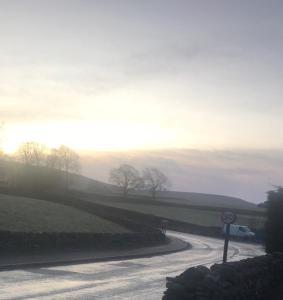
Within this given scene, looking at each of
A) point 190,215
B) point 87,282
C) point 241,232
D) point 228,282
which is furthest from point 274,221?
point 190,215

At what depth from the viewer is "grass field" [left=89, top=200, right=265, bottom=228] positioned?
86.1 m

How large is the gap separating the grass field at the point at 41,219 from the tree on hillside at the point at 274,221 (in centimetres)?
1218

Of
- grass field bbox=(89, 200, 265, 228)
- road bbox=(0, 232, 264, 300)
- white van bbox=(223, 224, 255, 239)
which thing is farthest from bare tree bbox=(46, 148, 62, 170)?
road bbox=(0, 232, 264, 300)

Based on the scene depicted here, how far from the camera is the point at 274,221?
81.4ft

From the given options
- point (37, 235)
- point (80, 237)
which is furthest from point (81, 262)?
point (80, 237)

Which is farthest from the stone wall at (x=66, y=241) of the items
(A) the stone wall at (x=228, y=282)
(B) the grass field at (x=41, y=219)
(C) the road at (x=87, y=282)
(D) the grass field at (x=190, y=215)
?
(D) the grass field at (x=190, y=215)

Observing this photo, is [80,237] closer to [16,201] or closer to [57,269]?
[57,269]

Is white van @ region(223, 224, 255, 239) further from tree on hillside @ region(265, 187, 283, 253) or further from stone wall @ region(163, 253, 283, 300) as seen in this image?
stone wall @ region(163, 253, 283, 300)

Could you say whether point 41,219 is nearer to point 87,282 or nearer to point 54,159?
point 87,282

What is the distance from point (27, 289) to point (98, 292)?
6.37 ft

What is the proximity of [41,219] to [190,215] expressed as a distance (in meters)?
59.0

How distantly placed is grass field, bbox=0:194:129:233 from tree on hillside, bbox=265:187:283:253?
12.2m

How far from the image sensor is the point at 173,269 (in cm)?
2731

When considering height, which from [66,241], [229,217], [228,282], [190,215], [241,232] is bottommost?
[241,232]
